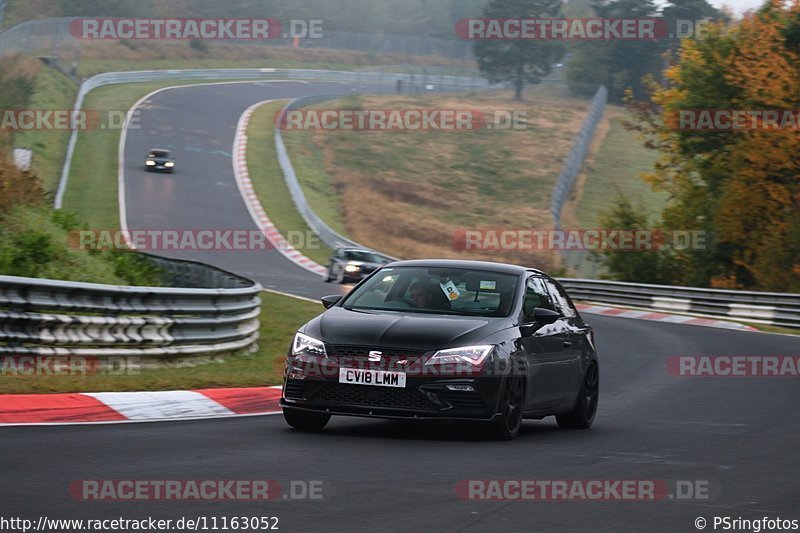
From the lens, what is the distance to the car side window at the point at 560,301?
11516 millimetres

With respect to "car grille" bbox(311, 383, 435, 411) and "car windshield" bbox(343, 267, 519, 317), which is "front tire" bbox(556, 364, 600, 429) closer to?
"car windshield" bbox(343, 267, 519, 317)

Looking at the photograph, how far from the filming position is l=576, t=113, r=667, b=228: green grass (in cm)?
6191

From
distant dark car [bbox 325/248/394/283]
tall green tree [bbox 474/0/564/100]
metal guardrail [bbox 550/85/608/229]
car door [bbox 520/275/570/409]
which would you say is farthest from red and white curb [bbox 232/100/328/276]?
tall green tree [bbox 474/0/564/100]

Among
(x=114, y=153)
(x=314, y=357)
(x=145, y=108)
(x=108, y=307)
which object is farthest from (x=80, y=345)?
(x=145, y=108)

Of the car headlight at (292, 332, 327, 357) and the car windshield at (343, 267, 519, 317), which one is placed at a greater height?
the car windshield at (343, 267, 519, 317)

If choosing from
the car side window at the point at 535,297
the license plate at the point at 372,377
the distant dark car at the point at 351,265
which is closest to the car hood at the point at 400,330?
the license plate at the point at 372,377

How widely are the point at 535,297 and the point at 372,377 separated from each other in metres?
2.12

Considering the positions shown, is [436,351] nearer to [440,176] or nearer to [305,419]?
[305,419]

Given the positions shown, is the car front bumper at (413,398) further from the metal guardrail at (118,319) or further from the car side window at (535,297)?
the metal guardrail at (118,319)

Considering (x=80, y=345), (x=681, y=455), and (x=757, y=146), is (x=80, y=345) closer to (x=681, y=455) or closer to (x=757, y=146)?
(x=681, y=455)

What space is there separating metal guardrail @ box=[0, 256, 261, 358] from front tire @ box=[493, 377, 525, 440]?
16.6 ft

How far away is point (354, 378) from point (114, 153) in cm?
5006

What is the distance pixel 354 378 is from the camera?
30.9 feet

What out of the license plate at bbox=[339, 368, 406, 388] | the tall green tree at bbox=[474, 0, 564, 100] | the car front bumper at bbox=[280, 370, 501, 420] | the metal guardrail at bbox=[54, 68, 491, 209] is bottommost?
the car front bumper at bbox=[280, 370, 501, 420]
